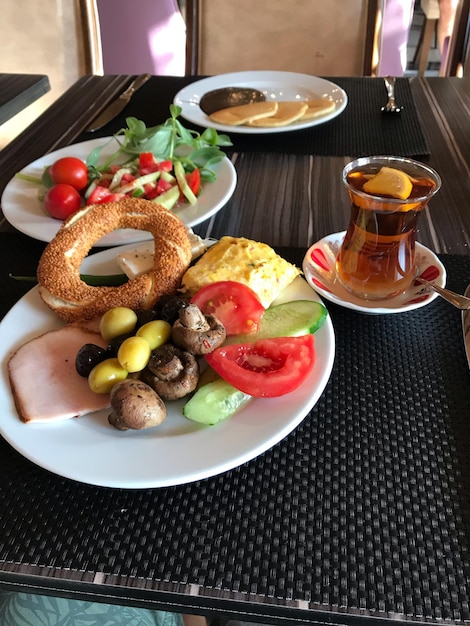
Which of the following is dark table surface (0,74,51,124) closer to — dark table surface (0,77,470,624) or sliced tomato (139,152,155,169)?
sliced tomato (139,152,155,169)

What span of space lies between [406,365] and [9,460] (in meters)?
0.59

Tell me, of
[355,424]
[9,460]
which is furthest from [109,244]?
[355,424]

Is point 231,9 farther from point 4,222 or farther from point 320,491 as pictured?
point 320,491

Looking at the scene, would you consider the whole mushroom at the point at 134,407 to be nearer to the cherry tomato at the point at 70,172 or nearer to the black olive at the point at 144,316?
the black olive at the point at 144,316

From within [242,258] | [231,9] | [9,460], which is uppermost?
[231,9]

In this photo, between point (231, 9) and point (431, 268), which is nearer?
point (431, 268)

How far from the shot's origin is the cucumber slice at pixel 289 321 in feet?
2.67

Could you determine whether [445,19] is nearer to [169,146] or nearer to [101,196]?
[169,146]

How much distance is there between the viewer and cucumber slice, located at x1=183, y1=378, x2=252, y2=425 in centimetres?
71

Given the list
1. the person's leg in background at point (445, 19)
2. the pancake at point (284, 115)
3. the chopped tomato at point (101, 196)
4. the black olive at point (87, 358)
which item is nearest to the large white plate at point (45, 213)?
the chopped tomato at point (101, 196)

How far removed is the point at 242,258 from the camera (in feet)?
3.03

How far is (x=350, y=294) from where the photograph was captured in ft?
3.21

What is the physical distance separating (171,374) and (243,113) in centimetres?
111

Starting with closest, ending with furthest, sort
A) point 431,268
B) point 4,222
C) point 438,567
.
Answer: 1. point 438,567
2. point 431,268
3. point 4,222
